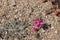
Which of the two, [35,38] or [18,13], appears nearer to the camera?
[35,38]

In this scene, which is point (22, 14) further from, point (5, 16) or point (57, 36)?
point (57, 36)

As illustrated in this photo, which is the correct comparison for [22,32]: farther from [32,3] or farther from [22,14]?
[32,3]

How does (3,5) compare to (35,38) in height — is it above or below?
above

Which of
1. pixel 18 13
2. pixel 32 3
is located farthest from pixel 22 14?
pixel 32 3

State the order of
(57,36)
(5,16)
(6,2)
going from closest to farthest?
(57,36), (5,16), (6,2)

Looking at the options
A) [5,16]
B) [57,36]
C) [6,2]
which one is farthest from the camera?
[6,2]

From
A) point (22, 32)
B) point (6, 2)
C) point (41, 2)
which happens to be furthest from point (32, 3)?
point (22, 32)
